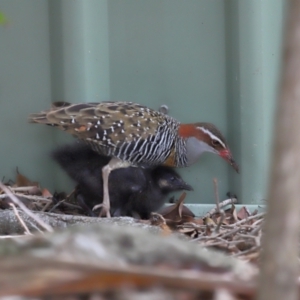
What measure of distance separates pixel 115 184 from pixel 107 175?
10 cm

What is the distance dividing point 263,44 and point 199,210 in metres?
0.93

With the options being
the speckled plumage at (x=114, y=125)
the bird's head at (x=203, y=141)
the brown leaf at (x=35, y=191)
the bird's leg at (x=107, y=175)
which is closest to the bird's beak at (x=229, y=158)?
the bird's head at (x=203, y=141)

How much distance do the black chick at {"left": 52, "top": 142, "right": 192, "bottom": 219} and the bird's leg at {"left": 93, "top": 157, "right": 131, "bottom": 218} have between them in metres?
0.07

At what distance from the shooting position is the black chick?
3016 millimetres

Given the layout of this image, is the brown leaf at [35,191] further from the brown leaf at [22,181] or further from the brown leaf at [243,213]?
the brown leaf at [243,213]

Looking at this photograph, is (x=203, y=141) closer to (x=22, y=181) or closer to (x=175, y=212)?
(x=175, y=212)

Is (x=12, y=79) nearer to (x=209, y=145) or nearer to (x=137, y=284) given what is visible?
(x=209, y=145)

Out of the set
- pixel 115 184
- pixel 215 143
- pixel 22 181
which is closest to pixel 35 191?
pixel 22 181

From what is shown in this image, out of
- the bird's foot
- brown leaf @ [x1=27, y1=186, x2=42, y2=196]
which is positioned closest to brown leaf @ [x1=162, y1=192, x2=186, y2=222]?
the bird's foot

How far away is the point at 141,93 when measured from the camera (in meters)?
3.23

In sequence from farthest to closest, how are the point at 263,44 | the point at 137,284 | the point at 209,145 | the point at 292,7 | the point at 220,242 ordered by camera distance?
the point at 209,145 → the point at 263,44 → the point at 220,242 → the point at 137,284 → the point at 292,7

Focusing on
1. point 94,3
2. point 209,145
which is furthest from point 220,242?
point 94,3

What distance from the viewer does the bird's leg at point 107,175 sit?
2912 millimetres

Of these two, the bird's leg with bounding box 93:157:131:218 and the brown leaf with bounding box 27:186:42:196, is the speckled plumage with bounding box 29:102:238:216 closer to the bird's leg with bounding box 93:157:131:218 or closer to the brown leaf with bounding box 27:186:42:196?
the bird's leg with bounding box 93:157:131:218
